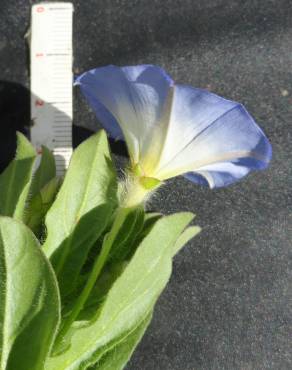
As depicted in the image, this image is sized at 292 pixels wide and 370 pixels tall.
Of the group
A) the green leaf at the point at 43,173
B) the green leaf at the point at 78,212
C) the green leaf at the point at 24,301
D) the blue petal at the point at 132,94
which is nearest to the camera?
the green leaf at the point at 24,301

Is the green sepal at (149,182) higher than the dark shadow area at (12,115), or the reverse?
the green sepal at (149,182)

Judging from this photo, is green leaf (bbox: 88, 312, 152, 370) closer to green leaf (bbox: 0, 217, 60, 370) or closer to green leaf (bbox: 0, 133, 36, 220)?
green leaf (bbox: 0, 217, 60, 370)

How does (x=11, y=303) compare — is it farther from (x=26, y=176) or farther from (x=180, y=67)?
(x=180, y=67)

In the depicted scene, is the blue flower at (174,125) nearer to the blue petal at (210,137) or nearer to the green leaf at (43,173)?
the blue petal at (210,137)

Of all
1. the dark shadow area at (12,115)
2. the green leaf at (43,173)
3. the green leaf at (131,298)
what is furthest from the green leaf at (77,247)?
the dark shadow area at (12,115)

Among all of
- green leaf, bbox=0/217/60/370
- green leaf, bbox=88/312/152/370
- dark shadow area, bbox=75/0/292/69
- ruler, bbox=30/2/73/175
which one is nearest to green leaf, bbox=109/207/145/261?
green leaf, bbox=88/312/152/370

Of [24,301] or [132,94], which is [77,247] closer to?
[24,301]

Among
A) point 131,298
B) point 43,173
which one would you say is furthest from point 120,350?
point 43,173
